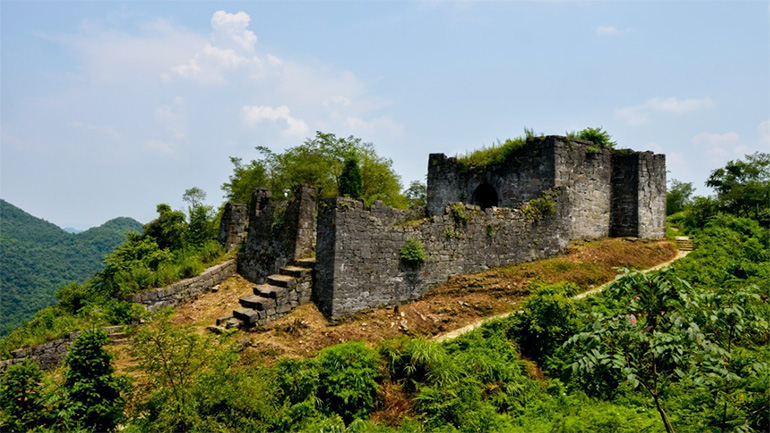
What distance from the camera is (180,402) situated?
612 centimetres

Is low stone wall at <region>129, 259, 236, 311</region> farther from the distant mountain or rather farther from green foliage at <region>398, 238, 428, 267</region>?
the distant mountain

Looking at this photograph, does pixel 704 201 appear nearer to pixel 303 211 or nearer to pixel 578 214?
pixel 578 214

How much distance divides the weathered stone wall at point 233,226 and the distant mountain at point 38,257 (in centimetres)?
2778

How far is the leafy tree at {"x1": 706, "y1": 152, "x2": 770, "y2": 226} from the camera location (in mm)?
19281

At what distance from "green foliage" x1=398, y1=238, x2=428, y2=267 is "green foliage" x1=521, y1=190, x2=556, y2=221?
4.68 m

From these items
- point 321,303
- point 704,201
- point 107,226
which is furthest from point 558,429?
point 107,226

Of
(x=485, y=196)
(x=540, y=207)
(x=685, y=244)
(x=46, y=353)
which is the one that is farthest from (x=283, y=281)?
(x=685, y=244)

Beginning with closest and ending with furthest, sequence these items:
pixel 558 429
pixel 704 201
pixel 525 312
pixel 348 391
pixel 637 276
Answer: pixel 637 276, pixel 558 429, pixel 348 391, pixel 525 312, pixel 704 201

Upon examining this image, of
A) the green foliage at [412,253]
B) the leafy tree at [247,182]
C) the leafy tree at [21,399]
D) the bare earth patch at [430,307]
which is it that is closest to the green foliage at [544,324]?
the bare earth patch at [430,307]

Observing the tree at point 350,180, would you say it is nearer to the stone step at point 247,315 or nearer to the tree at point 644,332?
the stone step at point 247,315

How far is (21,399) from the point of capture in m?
5.72

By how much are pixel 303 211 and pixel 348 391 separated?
22.5ft

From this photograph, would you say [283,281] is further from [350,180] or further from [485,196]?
[485,196]

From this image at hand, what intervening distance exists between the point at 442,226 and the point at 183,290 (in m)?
8.84
